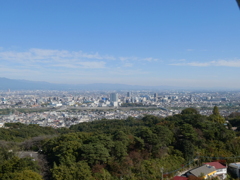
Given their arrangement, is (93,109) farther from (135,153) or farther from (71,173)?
(71,173)

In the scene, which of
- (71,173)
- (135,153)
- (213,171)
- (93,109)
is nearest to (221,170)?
(213,171)

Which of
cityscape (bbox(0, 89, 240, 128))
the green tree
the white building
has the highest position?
the green tree

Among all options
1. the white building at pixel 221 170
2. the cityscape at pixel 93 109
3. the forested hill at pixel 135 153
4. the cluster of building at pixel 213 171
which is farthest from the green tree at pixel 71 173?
the cityscape at pixel 93 109

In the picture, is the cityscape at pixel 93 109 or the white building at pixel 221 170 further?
the cityscape at pixel 93 109

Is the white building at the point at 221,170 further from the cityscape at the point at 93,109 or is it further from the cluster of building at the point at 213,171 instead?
the cityscape at the point at 93,109

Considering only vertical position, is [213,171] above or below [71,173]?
below

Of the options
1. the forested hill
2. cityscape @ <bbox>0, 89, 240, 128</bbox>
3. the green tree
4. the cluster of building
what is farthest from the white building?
cityscape @ <bbox>0, 89, 240, 128</bbox>

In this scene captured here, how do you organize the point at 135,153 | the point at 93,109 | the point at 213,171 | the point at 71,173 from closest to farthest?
the point at 71,173
the point at 213,171
the point at 135,153
the point at 93,109

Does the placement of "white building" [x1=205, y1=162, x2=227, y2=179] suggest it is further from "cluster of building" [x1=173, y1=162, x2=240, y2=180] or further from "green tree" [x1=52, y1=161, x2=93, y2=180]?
"green tree" [x1=52, y1=161, x2=93, y2=180]

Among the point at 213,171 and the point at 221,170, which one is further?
the point at 221,170

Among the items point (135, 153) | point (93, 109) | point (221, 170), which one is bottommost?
point (93, 109)

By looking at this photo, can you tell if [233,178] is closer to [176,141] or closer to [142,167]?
[176,141]
